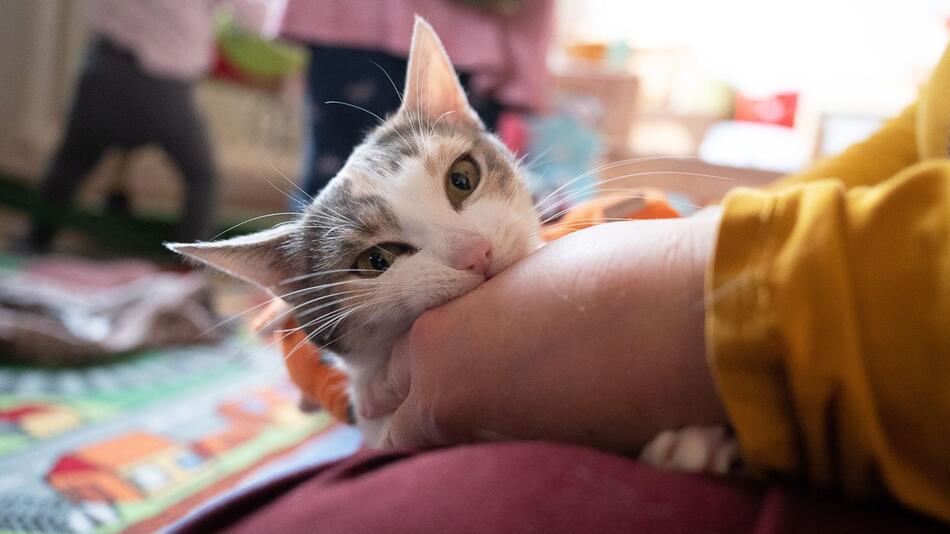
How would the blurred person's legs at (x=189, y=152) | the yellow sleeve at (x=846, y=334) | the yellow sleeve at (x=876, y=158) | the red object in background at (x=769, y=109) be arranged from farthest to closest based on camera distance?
the red object in background at (x=769, y=109) < the blurred person's legs at (x=189, y=152) < the yellow sleeve at (x=876, y=158) < the yellow sleeve at (x=846, y=334)

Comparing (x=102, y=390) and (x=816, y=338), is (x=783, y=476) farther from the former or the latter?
(x=102, y=390)

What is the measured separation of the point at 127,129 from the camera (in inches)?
94.0

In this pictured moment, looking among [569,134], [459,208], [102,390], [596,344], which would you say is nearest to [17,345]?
[102,390]

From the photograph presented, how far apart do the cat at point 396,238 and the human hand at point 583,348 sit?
0.08m

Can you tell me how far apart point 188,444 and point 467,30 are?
118 centimetres

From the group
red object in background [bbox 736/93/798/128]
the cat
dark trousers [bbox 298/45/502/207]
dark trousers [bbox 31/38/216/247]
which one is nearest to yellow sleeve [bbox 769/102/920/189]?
the cat

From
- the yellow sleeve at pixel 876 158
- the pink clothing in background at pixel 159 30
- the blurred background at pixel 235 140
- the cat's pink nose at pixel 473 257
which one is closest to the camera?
the cat's pink nose at pixel 473 257

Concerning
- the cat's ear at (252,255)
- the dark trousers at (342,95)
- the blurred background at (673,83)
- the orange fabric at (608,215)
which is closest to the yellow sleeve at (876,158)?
the orange fabric at (608,215)

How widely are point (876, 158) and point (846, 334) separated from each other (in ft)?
1.61

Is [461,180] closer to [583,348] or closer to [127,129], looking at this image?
[583,348]

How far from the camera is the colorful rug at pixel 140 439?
861 mm

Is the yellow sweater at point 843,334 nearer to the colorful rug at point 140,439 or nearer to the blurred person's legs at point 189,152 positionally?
the colorful rug at point 140,439

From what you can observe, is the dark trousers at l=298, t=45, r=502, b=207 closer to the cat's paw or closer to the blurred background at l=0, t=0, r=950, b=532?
the blurred background at l=0, t=0, r=950, b=532

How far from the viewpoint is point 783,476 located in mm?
380
